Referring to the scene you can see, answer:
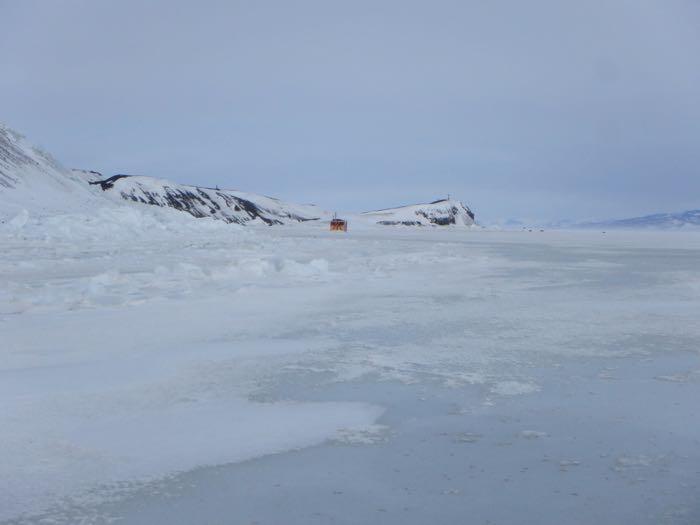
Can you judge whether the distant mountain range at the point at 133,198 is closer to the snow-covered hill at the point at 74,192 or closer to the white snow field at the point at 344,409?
the snow-covered hill at the point at 74,192

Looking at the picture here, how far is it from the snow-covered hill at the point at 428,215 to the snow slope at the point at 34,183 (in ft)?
211

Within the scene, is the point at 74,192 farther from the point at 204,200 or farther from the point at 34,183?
the point at 204,200

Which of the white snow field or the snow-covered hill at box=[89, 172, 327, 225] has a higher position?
the snow-covered hill at box=[89, 172, 327, 225]

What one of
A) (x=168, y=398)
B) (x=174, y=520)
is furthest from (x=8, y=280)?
(x=174, y=520)

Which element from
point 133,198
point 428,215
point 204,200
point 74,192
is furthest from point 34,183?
point 428,215

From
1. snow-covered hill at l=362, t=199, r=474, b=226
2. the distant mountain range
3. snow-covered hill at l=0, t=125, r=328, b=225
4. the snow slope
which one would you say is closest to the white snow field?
snow-covered hill at l=0, t=125, r=328, b=225

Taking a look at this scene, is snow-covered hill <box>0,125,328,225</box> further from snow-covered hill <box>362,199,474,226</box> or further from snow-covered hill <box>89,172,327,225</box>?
snow-covered hill <box>362,199,474,226</box>

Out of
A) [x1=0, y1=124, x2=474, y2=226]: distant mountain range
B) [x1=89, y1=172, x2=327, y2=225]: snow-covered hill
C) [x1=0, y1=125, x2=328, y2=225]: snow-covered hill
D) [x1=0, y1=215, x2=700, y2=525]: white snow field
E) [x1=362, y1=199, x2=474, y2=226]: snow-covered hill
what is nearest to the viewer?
[x1=0, y1=215, x2=700, y2=525]: white snow field

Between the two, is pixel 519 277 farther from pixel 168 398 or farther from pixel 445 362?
pixel 168 398

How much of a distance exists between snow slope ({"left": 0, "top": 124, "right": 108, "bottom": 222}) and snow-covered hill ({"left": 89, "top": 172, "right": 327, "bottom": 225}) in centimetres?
2641

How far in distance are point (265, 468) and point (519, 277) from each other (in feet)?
27.9

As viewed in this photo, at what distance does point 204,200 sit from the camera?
315 feet

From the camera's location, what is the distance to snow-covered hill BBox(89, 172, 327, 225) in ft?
281

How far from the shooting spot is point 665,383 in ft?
12.8
